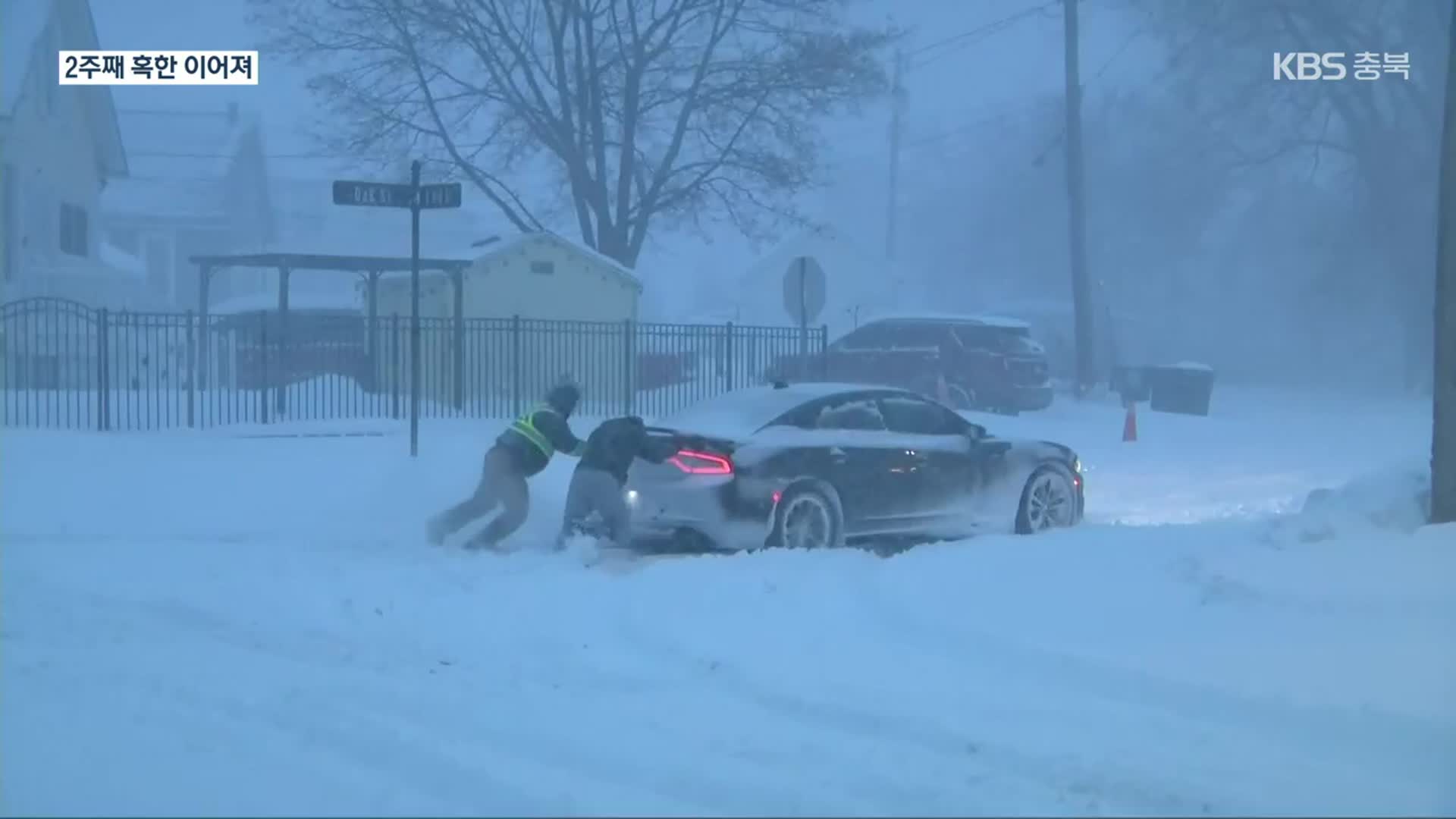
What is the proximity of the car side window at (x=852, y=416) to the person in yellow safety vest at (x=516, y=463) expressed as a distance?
1.92 m

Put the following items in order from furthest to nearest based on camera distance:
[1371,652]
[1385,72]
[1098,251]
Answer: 1. [1098,251]
2. [1385,72]
3. [1371,652]

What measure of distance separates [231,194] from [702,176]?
23909 millimetres

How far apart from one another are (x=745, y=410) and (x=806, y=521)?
1.06 meters

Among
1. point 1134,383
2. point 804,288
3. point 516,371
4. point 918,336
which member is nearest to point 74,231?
point 516,371

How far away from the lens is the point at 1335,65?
3453 centimetres


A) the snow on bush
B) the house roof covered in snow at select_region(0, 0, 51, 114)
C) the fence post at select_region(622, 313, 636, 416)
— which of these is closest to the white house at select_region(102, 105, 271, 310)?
the house roof covered in snow at select_region(0, 0, 51, 114)

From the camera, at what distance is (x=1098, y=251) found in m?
60.6

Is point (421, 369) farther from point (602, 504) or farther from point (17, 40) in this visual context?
point (602, 504)

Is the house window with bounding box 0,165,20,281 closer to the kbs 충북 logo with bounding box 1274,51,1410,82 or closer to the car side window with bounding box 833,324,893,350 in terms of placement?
the car side window with bounding box 833,324,893,350

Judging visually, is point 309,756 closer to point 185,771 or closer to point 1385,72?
point 185,771

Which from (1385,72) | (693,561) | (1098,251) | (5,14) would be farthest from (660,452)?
(1098,251)

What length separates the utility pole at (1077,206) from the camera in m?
32.4

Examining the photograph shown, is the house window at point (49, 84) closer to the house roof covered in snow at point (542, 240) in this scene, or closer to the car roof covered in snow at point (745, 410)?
the house roof covered in snow at point (542, 240)

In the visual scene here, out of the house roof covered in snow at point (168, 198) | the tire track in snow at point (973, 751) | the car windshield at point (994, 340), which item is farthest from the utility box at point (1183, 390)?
the house roof covered in snow at point (168, 198)
